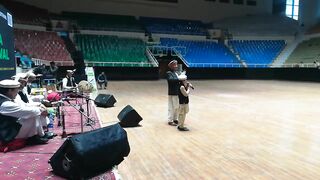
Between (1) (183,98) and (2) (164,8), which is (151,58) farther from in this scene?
(1) (183,98)

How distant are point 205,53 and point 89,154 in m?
24.8

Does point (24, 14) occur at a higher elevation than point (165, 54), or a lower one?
higher

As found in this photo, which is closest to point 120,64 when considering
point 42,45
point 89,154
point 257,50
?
point 42,45

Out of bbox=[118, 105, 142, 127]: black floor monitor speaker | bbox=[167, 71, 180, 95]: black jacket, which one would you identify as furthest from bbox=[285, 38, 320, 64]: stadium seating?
bbox=[118, 105, 142, 127]: black floor monitor speaker

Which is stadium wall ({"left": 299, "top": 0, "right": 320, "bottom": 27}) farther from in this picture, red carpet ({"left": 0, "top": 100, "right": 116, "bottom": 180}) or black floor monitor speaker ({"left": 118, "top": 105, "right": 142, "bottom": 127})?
red carpet ({"left": 0, "top": 100, "right": 116, "bottom": 180})

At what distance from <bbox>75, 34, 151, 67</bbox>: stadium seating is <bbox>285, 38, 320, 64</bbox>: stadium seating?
12.9m

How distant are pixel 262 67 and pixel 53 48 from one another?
17847mm

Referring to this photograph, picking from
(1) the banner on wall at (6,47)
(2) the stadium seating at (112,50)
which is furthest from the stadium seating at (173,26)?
(1) the banner on wall at (6,47)

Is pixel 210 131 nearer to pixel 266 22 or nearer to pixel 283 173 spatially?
pixel 283 173

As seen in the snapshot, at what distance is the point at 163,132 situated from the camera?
273 inches

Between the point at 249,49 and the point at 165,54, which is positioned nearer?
the point at 165,54

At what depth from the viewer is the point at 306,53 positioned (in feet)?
86.9

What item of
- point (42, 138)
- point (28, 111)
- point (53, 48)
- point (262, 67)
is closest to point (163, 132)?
point (42, 138)

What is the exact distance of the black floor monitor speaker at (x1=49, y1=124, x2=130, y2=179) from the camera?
12.1 ft
